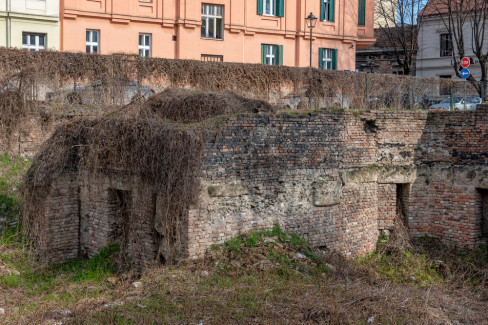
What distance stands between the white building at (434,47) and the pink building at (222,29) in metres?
8.78

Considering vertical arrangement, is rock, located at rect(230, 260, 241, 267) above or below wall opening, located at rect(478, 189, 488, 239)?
below

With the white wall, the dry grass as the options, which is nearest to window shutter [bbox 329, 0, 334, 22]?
the white wall

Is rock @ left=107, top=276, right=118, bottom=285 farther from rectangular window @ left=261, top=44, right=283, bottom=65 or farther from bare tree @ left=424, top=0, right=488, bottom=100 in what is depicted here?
rectangular window @ left=261, top=44, right=283, bottom=65

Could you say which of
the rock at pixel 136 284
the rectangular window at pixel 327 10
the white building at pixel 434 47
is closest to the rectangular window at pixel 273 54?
the rectangular window at pixel 327 10

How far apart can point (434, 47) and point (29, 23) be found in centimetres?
2643

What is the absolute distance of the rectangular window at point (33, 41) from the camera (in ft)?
81.3

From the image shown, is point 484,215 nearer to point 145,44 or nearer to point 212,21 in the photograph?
point 145,44

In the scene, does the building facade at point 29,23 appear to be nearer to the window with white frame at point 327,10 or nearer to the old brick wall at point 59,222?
the window with white frame at point 327,10

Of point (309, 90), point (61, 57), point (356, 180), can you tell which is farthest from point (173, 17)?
point (356, 180)

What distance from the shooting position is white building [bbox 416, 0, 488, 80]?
129 feet

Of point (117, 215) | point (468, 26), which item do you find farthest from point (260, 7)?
point (117, 215)

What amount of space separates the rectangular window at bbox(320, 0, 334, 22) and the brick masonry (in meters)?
17.8

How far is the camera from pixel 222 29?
2822 centimetres

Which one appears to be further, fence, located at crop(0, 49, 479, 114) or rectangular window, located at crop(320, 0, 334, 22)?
rectangular window, located at crop(320, 0, 334, 22)
